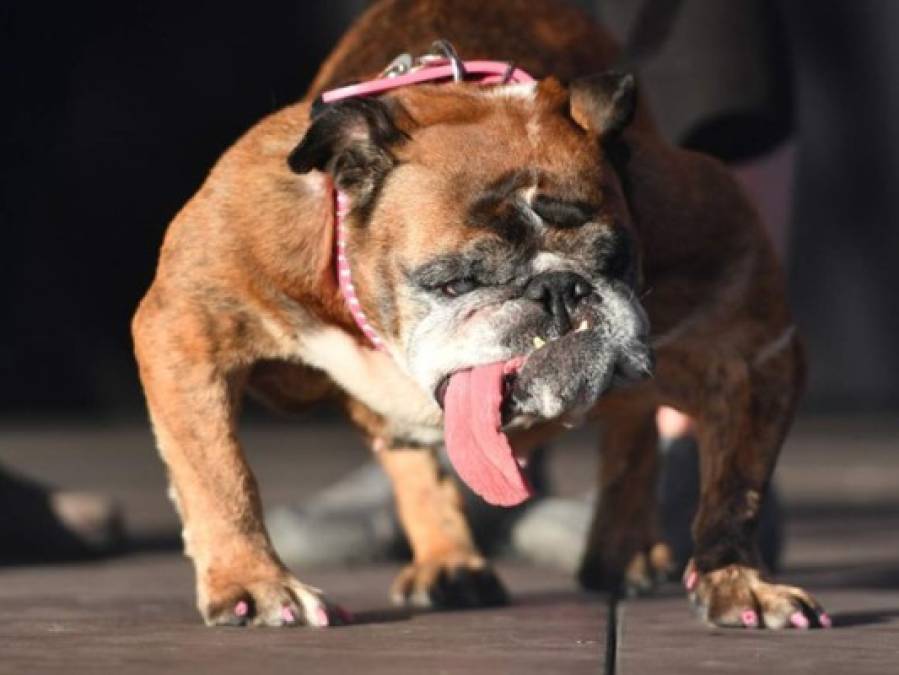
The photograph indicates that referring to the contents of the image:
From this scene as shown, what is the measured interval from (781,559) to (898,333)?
417cm

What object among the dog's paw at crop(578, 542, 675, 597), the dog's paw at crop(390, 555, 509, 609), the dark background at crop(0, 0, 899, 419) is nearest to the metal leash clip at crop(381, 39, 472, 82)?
the dog's paw at crop(390, 555, 509, 609)

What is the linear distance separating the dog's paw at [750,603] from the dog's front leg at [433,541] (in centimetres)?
57

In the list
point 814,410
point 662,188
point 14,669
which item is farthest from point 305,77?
point 14,669

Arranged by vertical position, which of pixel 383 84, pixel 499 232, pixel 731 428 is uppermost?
pixel 383 84

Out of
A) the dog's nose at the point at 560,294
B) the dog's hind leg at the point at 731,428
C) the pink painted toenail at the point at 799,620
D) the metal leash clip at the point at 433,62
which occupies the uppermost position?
the metal leash clip at the point at 433,62

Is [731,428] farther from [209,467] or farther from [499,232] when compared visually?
[209,467]

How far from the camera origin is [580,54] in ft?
19.0

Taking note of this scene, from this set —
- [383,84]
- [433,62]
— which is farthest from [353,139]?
[433,62]

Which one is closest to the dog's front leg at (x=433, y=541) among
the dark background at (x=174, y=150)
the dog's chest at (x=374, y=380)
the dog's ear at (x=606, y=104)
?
the dog's chest at (x=374, y=380)

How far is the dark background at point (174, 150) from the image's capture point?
32.7ft

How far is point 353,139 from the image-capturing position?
16.0 feet

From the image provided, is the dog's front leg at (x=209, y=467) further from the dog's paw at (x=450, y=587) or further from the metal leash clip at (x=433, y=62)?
the metal leash clip at (x=433, y=62)

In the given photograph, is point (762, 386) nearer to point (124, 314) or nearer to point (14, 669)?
point (14, 669)

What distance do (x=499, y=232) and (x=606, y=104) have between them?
0.43 metres
